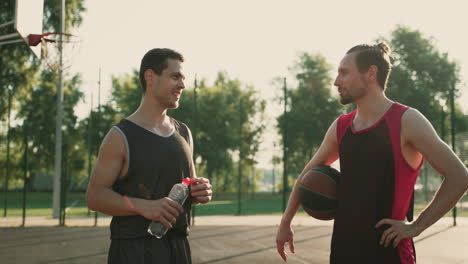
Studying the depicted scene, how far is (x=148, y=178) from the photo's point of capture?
289 cm

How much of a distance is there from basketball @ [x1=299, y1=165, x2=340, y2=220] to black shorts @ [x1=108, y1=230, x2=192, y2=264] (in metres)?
0.81

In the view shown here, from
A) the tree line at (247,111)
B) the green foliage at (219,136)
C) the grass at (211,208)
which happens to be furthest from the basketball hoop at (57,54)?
the green foliage at (219,136)

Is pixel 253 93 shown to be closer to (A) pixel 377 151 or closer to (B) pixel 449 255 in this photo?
(B) pixel 449 255

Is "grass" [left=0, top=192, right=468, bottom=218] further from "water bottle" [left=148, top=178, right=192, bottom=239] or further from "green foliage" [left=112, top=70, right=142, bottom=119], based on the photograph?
"water bottle" [left=148, top=178, right=192, bottom=239]

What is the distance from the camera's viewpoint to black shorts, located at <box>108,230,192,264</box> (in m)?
2.87

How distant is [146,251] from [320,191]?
103 cm

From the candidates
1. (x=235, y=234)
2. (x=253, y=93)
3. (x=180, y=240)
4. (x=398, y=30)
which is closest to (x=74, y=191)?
(x=253, y=93)

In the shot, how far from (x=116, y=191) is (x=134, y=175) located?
0.14 meters

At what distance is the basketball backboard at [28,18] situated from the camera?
29.5 feet

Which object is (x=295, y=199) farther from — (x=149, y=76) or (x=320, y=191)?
(x=149, y=76)

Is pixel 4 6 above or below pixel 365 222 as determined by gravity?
above

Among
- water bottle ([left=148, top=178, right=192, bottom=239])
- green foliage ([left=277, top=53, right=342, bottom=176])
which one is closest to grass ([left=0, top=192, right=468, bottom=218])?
green foliage ([left=277, top=53, right=342, bottom=176])

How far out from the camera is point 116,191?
9.56ft

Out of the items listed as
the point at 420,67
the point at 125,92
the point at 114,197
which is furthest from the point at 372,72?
the point at 125,92
